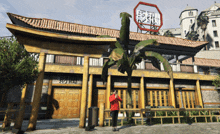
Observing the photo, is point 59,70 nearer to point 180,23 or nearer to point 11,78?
point 11,78

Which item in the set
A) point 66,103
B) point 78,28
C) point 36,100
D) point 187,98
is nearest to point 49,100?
point 66,103

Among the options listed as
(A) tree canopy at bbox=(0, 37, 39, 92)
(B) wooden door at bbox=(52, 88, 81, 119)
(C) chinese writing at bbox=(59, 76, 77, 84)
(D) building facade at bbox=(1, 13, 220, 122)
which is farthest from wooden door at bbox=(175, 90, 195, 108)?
(A) tree canopy at bbox=(0, 37, 39, 92)

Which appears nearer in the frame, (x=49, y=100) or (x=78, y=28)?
(x=49, y=100)

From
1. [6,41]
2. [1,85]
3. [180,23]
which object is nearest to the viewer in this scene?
[1,85]

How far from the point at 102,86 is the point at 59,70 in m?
3.91

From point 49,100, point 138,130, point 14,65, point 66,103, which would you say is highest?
point 14,65

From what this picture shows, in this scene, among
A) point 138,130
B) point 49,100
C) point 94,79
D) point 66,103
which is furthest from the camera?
point 94,79

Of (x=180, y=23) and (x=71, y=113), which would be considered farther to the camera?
(x=180, y=23)

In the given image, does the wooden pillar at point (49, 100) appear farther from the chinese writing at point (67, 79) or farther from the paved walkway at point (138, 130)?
the paved walkway at point (138, 130)

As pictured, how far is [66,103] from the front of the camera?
11000 mm

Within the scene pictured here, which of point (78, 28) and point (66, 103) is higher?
point (78, 28)

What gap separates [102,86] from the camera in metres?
11.9

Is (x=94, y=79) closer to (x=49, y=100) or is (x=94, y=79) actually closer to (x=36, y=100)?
(x=49, y=100)

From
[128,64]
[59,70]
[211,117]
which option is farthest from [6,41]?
[211,117]
